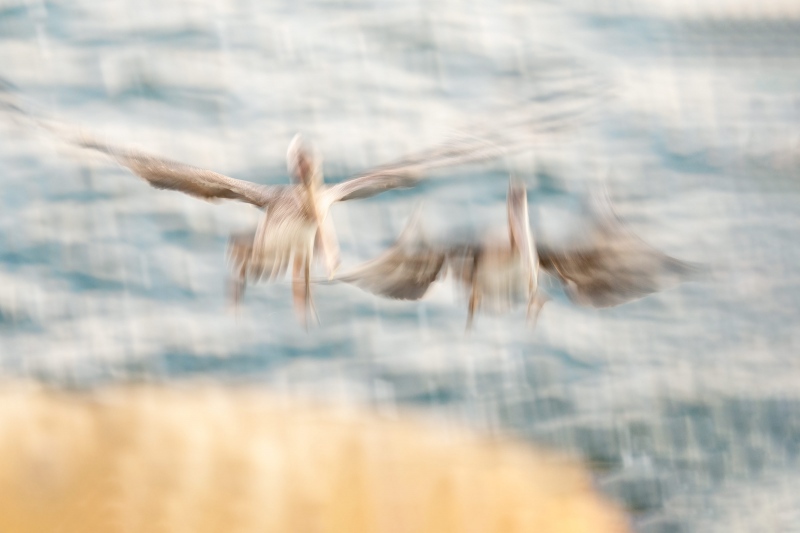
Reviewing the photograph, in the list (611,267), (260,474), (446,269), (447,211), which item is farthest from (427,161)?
(447,211)

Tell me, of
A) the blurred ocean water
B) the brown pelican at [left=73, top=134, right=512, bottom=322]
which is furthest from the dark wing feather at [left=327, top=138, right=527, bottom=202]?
the blurred ocean water

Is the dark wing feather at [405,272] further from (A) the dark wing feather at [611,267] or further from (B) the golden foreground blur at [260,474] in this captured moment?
(B) the golden foreground blur at [260,474]

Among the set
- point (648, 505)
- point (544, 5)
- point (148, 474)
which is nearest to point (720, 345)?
point (648, 505)

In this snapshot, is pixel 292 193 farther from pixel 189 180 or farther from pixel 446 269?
pixel 446 269

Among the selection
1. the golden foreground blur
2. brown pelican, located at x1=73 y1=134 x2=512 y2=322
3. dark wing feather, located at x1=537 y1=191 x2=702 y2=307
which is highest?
brown pelican, located at x1=73 y1=134 x2=512 y2=322

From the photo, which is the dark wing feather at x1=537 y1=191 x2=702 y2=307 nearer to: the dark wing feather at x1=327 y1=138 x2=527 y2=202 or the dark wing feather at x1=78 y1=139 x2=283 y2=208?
the dark wing feather at x1=327 y1=138 x2=527 y2=202

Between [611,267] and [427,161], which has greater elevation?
[427,161]
